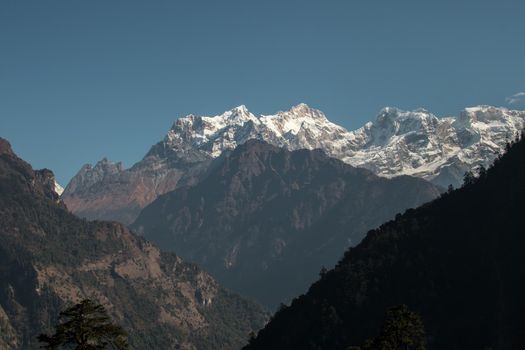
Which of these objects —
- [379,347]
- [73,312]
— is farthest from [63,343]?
[379,347]

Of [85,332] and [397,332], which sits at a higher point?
[397,332]

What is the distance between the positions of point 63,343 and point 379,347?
49167 mm

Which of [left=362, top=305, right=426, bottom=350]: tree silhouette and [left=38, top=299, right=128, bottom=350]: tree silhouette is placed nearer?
[left=38, top=299, right=128, bottom=350]: tree silhouette

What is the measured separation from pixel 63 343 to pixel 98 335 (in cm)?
382

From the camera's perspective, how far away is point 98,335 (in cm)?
9569

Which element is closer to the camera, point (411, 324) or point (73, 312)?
point (73, 312)

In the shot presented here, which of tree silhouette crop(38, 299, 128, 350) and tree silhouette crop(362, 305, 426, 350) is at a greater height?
tree silhouette crop(362, 305, 426, 350)

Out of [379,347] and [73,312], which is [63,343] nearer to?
[73,312]

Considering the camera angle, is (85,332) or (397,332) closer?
(85,332)

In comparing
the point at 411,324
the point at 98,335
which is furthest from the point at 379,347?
the point at 98,335

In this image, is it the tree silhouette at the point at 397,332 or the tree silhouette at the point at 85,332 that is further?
the tree silhouette at the point at 397,332

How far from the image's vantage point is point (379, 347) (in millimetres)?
127312

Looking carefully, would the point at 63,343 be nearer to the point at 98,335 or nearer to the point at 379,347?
the point at 98,335

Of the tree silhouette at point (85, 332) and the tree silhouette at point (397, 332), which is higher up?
the tree silhouette at point (397, 332)
